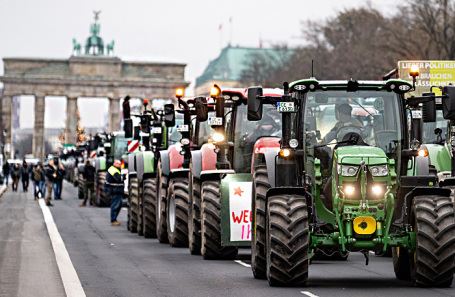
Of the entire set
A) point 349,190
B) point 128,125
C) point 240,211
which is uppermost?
point 128,125

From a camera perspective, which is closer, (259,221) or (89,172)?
(259,221)

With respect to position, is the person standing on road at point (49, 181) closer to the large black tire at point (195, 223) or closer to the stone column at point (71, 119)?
the large black tire at point (195, 223)

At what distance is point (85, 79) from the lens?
164250mm

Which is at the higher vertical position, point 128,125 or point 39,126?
point 39,126

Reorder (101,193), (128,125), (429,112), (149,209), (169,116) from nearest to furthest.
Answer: (429,112) → (169,116) → (149,209) → (128,125) → (101,193)

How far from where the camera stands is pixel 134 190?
34250 mm

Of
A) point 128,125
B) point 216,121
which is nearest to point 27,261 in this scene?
point 216,121

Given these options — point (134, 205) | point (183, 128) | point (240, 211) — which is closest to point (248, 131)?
point (240, 211)

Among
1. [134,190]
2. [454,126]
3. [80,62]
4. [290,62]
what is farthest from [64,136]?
[454,126]

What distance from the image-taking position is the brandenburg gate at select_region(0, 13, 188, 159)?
525ft

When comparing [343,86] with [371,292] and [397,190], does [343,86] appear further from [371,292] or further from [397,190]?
[371,292]

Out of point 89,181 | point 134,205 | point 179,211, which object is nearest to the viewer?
point 179,211

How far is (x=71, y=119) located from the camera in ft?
550

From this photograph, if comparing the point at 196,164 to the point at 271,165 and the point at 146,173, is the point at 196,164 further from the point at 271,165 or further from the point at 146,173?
the point at 146,173
